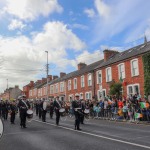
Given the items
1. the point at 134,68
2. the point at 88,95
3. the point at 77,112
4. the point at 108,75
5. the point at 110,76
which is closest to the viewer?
the point at 77,112

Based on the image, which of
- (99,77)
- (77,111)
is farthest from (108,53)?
(77,111)

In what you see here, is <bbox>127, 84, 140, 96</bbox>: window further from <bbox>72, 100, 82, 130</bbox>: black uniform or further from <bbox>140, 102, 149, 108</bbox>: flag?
<bbox>72, 100, 82, 130</bbox>: black uniform

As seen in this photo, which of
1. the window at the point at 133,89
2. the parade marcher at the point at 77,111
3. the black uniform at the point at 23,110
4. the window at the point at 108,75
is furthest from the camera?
the window at the point at 108,75

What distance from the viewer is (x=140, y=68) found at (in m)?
29.1

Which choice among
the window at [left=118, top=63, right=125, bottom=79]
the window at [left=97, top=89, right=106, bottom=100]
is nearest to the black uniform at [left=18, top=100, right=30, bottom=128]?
the window at [left=118, top=63, right=125, bottom=79]

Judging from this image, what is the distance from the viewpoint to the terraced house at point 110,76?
29688mm

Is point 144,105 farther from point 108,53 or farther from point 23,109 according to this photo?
point 108,53

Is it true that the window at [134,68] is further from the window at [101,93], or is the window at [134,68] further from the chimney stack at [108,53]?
the chimney stack at [108,53]

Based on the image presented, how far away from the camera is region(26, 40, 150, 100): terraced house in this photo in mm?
29688

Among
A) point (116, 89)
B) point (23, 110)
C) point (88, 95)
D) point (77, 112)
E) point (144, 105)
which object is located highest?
point (88, 95)

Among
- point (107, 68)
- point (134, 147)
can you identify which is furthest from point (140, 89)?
point (134, 147)

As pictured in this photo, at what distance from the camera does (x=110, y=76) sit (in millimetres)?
34875

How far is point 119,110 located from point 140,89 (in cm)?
885

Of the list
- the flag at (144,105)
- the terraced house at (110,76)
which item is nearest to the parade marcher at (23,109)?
the flag at (144,105)
